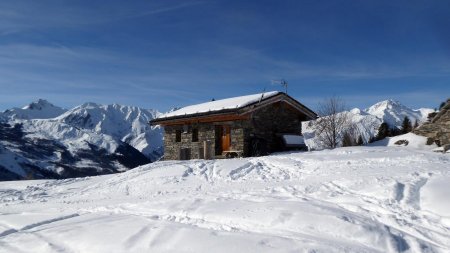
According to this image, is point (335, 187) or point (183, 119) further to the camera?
point (183, 119)

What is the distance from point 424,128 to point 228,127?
950 centimetres

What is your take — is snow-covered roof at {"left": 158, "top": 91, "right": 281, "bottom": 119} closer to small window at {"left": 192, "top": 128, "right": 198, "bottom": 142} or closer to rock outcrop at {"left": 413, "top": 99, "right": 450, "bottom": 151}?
small window at {"left": 192, "top": 128, "right": 198, "bottom": 142}

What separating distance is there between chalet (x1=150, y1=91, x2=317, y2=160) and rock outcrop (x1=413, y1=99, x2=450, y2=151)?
634 cm

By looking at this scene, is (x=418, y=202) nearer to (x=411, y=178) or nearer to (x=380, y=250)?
(x=411, y=178)

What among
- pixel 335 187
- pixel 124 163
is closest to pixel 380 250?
pixel 335 187

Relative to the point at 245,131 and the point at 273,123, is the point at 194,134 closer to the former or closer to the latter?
the point at 245,131

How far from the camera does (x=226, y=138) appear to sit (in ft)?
72.8

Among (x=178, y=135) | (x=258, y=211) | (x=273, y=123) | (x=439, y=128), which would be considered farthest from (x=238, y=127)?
(x=258, y=211)

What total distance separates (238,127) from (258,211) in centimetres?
1250

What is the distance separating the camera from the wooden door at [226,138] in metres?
21.8

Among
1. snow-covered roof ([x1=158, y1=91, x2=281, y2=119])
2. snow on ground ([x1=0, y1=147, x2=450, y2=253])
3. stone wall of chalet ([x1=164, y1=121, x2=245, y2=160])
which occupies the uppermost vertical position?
snow-covered roof ([x1=158, y1=91, x2=281, y2=119])

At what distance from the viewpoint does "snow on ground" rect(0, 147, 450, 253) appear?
7.03m

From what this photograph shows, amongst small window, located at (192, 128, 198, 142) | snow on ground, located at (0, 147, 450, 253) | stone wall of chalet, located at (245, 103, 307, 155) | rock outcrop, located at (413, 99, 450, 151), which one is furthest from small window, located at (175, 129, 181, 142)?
rock outcrop, located at (413, 99, 450, 151)

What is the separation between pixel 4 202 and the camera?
13914mm
